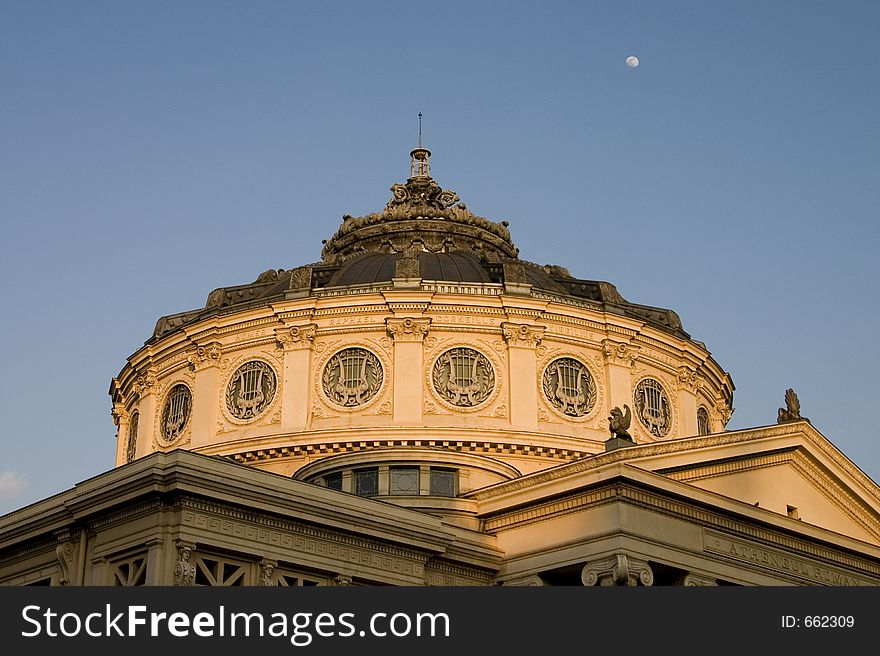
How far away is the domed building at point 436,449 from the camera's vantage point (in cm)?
4066

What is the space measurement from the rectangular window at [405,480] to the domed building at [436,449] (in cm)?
7

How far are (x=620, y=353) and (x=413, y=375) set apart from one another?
8.60m

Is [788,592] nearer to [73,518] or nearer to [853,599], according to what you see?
[853,599]

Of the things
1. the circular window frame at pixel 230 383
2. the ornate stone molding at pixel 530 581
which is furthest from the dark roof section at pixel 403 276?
the ornate stone molding at pixel 530 581

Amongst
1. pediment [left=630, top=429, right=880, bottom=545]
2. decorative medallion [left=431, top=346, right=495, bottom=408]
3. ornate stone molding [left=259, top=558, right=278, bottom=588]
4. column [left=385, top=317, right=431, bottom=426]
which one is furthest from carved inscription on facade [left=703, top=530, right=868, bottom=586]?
ornate stone molding [left=259, top=558, right=278, bottom=588]

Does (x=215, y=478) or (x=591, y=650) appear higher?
(x=215, y=478)

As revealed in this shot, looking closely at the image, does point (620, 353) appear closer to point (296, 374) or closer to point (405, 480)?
point (405, 480)

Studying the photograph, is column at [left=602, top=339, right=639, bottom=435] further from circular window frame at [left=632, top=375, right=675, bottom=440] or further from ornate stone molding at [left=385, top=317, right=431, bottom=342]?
ornate stone molding at [left=385, top=317, right=431, bottom=342]

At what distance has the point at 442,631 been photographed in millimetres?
31547

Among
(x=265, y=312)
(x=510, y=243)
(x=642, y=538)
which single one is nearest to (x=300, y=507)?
(x=642, y=538)

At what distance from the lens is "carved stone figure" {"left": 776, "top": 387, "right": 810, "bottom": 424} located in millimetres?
50719

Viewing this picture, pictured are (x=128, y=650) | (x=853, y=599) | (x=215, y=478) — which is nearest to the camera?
(x=128, y=650)

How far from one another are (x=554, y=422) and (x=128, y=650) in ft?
88.6

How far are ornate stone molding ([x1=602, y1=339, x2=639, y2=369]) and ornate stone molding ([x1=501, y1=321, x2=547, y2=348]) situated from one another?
2969 millimetres
